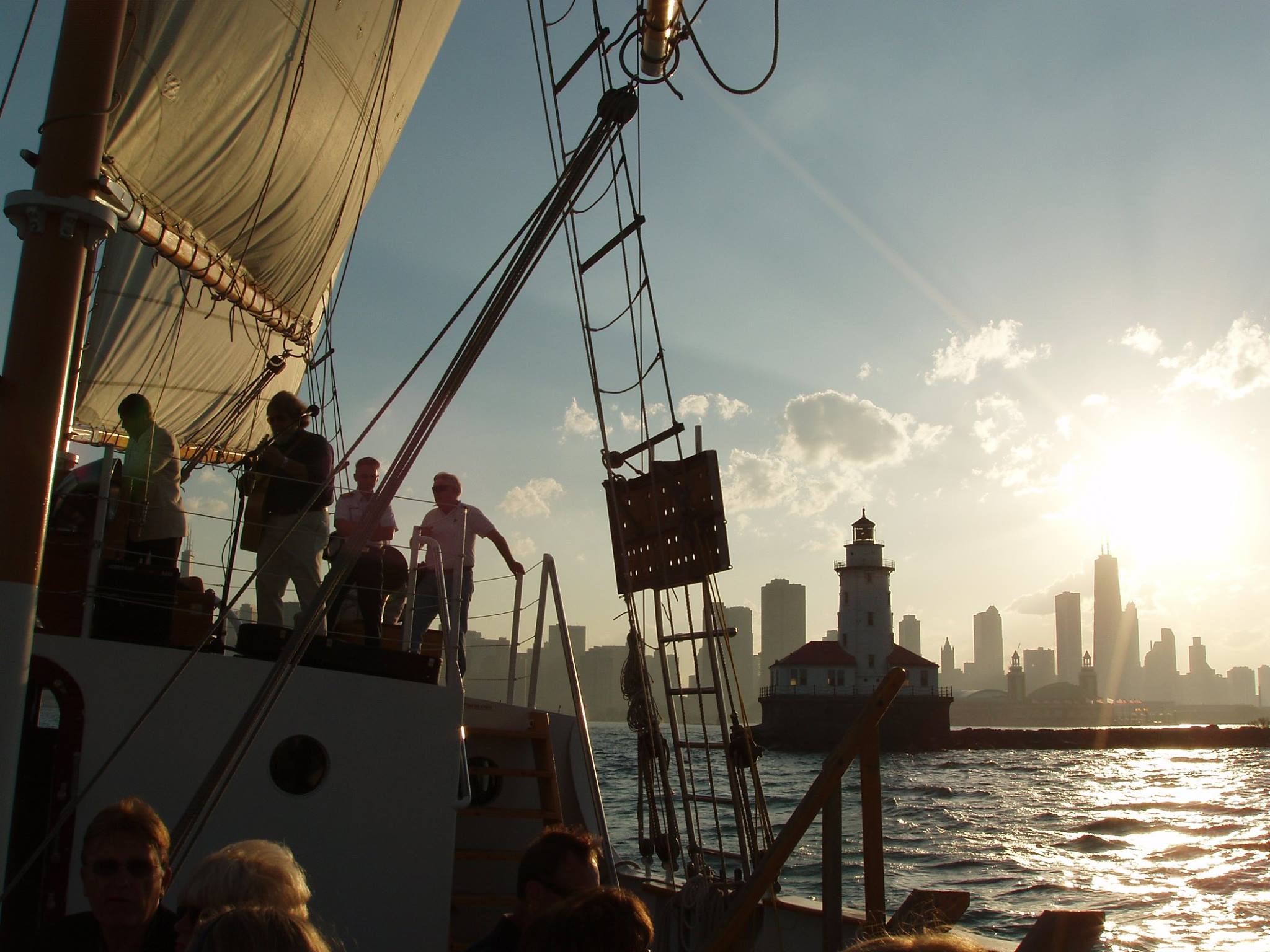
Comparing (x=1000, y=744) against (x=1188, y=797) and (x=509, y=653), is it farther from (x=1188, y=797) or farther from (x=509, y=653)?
(x=509, y=653)

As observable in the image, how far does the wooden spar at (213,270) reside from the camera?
34.7ft

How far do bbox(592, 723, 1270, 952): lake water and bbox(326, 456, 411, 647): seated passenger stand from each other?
559cm

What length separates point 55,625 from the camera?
545cm

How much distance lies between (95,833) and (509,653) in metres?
5.34

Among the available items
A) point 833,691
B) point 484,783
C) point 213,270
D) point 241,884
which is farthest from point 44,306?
point 833,691

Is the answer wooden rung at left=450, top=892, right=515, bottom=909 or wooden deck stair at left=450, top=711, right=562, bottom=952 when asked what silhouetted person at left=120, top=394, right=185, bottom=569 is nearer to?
wooden deck stair at left=450, top=711, right=562, bottom=952

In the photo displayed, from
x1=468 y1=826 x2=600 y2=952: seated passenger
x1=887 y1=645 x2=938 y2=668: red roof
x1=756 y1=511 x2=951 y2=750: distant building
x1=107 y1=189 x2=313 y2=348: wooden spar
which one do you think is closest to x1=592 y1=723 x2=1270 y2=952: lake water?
x1=468 y1=826 x2=600 y2=952: seated passenger

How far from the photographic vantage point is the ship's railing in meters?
70.9

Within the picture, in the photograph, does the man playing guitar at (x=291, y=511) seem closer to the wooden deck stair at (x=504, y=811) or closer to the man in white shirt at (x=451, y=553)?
the man in white shirt at (x=451, y=553)

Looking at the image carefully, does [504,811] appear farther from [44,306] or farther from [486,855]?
[44,306]

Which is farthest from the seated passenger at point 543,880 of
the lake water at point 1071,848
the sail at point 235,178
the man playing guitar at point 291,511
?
the sail at point 235,178

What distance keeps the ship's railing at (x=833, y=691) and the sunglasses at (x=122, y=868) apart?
230 ft

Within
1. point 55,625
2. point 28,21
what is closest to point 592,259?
point 28,21

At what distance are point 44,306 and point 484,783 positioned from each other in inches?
194
